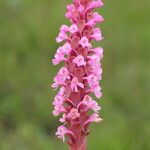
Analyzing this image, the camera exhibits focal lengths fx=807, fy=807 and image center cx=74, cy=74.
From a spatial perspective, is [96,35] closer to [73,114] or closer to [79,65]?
[79,65]

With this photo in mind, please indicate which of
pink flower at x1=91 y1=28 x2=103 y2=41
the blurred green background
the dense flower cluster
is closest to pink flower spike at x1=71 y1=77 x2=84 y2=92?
the dense flower cluster

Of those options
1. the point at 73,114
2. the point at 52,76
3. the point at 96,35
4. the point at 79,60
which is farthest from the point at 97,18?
the point at 52,76

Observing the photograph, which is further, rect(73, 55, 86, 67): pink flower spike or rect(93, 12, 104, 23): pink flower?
rect(93, 12, 104, 23): pink flower

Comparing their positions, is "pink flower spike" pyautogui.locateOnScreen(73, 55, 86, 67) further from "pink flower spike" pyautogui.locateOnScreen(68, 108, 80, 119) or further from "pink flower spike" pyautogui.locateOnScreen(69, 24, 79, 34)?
"pink flower spike" pyautogui.locateOnScreen(68, 108, 80, 119)

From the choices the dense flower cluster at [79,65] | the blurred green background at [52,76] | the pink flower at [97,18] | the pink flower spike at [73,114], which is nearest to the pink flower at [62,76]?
the dense flower cluster at [79,65]
